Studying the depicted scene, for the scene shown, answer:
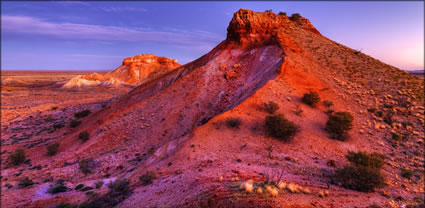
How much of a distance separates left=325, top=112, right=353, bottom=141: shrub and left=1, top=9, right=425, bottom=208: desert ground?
370 mm

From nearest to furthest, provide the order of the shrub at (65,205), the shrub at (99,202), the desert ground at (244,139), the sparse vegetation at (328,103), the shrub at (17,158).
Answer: the desert ground at (244,139) → the shrub at (99,202) → the shrub at (65,205) → the sparse vegetation at (328,103) → the shrub at (17,158)

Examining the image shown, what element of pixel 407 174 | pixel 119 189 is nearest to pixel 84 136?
pixel 119 189

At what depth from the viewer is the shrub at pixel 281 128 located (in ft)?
32.5

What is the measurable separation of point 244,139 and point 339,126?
5325 mm

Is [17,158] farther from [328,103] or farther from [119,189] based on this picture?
[328,103]

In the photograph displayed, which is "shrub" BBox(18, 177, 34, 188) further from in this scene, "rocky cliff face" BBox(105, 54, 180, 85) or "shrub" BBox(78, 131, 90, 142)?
"rocky cliff face" BBox(105, 54, 180, 85)

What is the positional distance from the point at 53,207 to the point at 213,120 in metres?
8.05

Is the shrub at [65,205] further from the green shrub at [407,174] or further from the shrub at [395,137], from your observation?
the shrub at [395,137]

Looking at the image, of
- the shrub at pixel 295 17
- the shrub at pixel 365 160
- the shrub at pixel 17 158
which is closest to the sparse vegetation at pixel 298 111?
the shrub at pixel 365 160

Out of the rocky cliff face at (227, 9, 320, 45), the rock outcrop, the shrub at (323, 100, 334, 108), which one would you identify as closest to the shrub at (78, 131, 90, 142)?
the rocky cliff face at (227, 9, 320, 45)

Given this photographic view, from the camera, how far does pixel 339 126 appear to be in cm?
1031

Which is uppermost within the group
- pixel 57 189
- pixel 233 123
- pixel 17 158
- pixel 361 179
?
pixel 233 123

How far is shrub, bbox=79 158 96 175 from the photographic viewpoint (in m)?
10.9

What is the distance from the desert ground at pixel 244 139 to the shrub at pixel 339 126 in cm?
37
